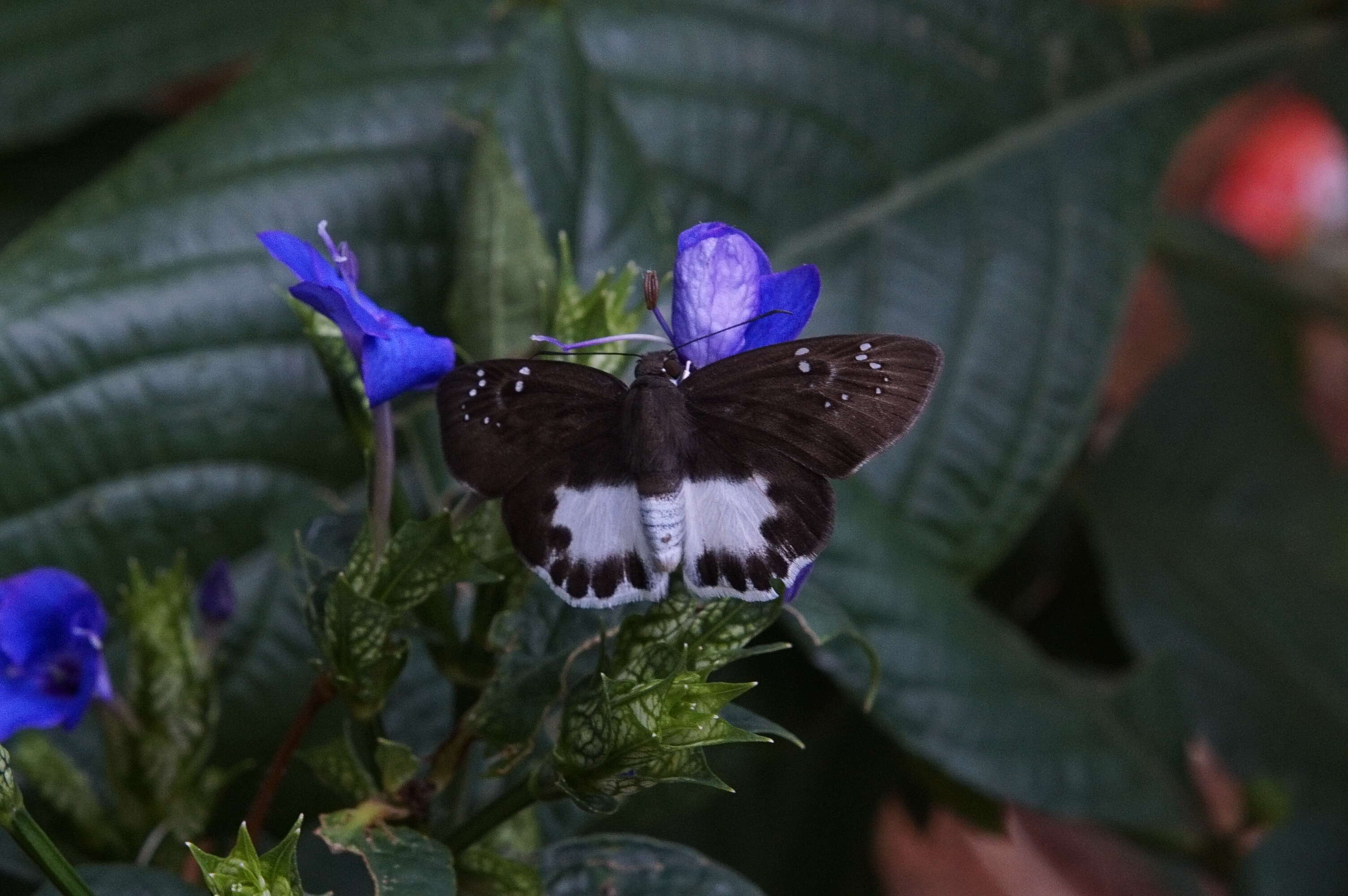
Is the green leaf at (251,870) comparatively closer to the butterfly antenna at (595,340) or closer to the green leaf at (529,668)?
the green leaf at (529,668)

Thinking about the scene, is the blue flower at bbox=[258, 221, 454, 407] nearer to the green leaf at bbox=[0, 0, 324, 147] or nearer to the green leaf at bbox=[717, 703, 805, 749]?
the green leaf at bbox=[717, 703, 805, 749]

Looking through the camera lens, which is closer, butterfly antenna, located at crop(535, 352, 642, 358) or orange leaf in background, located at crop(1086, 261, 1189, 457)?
butterfly antenna, located at crop(535, 352, 642, 358)

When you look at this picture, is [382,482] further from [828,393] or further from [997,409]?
[997,409]

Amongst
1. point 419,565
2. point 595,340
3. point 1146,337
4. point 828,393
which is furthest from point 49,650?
point 1146,337

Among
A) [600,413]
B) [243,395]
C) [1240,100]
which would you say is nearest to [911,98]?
[243,395]

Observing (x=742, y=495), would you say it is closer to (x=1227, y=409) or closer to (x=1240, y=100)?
(x=1227, y=409)

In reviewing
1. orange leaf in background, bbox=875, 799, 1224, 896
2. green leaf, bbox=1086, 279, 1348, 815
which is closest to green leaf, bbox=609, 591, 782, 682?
green leaf, bbox=1086, 279, 1348, 815
